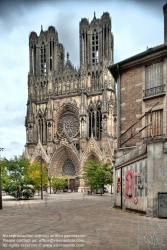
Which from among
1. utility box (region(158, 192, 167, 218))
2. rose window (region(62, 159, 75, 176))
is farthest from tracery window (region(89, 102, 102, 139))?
utility box (region(158, 192, 167, 218))

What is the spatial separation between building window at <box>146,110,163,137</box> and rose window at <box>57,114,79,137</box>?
41.6m

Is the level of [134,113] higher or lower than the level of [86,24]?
lower

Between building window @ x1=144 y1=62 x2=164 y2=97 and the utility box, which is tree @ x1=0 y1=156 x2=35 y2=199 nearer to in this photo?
building window @ x1=144 y1=62 x2=164 y2=97

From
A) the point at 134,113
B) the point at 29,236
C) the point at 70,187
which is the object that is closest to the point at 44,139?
the point at 70,187

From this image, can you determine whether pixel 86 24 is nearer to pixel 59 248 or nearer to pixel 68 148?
pixel 68 148

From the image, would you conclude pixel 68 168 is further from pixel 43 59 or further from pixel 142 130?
pixel 142 130

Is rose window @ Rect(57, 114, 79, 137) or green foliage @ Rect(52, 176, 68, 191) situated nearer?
green foliage @ Rect(52, 176, 68, 191)

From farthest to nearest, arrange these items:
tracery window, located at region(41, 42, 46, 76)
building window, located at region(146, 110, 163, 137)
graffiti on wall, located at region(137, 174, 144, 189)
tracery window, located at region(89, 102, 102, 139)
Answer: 1. tracery window, located at region(41, 42, 46, 76)
2. tracery window, located at region(89, 102, 102, 139)
3. building window, located at region(146, 110, 163, 137)
4. graffiti on wall, located at region(137, 174, 144, 189)

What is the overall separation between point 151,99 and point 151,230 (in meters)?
9.27

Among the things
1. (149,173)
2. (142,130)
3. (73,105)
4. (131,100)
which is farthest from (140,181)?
(73,105)

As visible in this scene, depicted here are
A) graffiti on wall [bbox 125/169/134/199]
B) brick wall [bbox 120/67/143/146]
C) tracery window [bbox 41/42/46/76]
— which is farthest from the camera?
tracery window [bbox 41/42/46/76]

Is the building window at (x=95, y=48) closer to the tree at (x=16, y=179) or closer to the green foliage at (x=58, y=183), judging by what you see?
the green foliage at (x=58, y=183)

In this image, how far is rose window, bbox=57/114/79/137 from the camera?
57822 mm

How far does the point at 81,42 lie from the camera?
2414 inches
